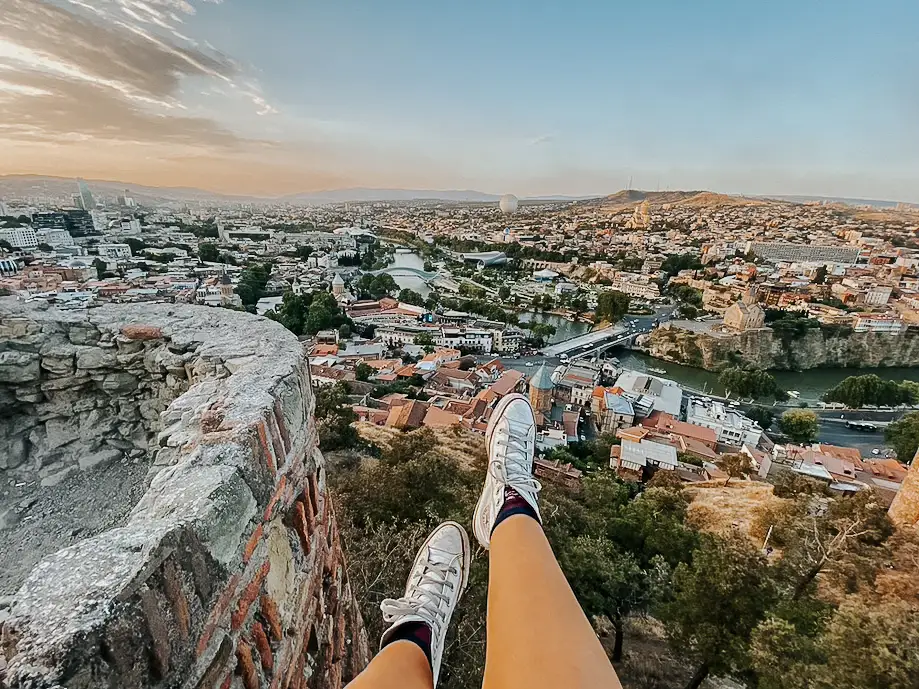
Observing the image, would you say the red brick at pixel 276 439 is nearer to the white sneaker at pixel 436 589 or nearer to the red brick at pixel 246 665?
the red brick at pixel 246 665

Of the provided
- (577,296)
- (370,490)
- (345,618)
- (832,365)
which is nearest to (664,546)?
(370,490)

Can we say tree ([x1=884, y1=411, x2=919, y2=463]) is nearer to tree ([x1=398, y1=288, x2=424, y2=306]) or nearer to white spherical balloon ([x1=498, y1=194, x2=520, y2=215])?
tree ([x1=398, y1=288, x2=424, y2=306])

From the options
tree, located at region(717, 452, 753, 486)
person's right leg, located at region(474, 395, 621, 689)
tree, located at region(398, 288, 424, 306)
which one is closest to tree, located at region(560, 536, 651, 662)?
person's right leg, located at region(474, 395, 621, 689)

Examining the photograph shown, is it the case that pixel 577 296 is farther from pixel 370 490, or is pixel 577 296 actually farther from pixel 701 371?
pixel 370 490

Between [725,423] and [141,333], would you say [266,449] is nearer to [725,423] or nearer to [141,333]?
[141,333]

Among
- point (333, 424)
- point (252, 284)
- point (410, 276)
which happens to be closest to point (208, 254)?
point (252, 284)

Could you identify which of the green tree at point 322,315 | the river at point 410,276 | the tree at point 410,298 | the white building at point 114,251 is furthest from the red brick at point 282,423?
the river at point 410,276
